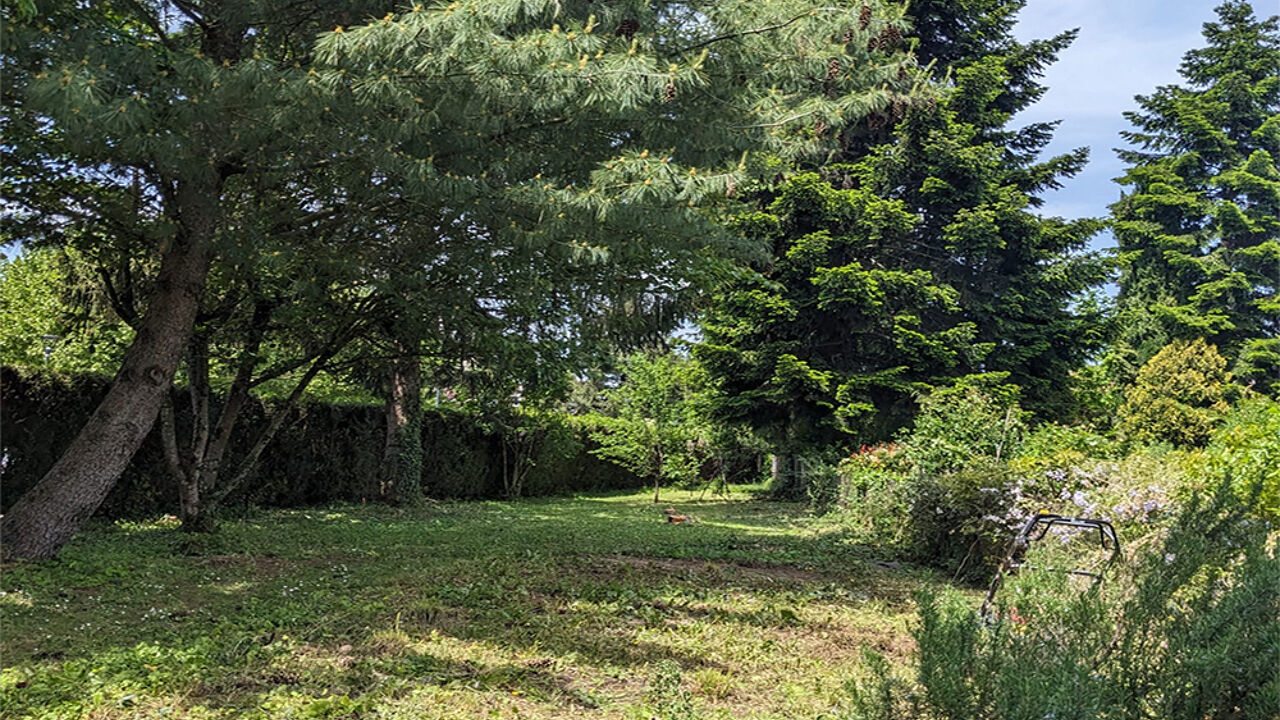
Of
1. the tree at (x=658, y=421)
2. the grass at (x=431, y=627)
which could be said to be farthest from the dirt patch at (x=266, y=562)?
the tree at (x=658, y=421)

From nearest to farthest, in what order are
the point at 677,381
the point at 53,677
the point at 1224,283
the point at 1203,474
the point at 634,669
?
the point at 53,677 → the point at 634,669 → the point at 1203,474 → the point at 677,381 → the point at 1224,283

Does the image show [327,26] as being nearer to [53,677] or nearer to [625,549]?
[53,677]

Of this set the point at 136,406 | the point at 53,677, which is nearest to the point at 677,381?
the point at 136,406

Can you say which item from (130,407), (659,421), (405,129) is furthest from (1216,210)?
(130,407)

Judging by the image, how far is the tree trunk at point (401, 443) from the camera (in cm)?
1352

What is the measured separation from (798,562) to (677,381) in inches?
413

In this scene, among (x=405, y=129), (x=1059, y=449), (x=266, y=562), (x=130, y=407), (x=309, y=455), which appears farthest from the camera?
(x=309, y=455)

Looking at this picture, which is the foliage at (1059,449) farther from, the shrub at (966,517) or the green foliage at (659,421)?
the green foliage at (659,421)

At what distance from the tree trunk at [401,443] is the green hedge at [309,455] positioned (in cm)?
31

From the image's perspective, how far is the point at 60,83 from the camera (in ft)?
14.1

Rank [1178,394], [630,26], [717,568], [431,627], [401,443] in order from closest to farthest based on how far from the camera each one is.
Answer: [431,627], [630,26], [717,568], [401,443], [1178,394]

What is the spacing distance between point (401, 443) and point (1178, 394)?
731 inches

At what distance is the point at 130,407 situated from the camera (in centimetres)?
655

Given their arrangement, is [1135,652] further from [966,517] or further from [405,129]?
[966,517]
